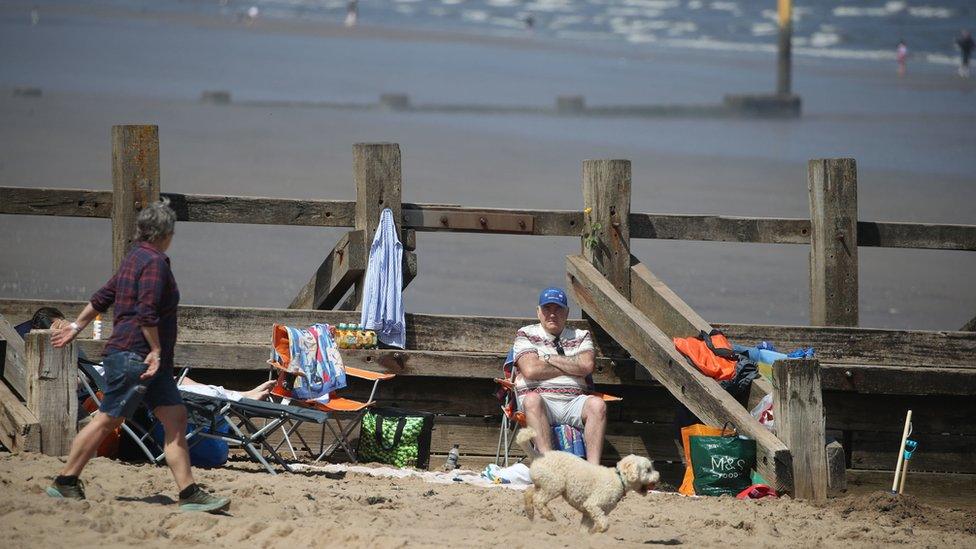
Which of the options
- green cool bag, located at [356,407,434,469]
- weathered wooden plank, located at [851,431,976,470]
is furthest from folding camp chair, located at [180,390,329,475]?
weathered wooden plank, located at [851,431,976,470]

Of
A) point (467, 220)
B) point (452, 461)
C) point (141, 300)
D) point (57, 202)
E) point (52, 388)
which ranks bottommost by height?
point (452, 461)

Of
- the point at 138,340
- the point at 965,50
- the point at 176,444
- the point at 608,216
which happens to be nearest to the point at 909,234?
the point at 608,216

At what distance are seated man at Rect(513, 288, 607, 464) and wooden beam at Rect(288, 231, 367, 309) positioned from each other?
1.23 metres

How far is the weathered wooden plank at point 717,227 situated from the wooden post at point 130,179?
3045 millimetres

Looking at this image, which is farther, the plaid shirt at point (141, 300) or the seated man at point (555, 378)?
the seated man at point (555, 378)

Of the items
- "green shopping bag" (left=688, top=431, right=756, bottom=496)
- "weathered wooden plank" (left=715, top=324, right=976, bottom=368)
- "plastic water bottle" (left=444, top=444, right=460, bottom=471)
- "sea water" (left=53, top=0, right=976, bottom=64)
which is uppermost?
"sea water" (left=53, top=0, right=976, bottom=64)

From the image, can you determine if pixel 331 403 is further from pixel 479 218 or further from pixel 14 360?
pixel 14 360

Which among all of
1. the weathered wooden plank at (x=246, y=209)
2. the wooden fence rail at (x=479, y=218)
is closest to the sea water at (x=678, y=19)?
the wooden fence rail at (x=479, y=218)

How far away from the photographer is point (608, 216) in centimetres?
828

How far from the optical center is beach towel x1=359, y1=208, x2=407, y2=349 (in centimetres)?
803

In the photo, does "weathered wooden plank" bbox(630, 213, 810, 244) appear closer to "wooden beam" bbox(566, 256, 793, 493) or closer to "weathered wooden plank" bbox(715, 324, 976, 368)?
"wooden beam" bbox(566, 256, 793, 493)

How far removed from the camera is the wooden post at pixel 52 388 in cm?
652

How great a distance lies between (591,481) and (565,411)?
1643 millimetres

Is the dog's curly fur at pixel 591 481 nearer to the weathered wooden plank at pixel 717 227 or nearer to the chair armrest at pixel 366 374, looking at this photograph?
the chair armrest at pixel 366 374
